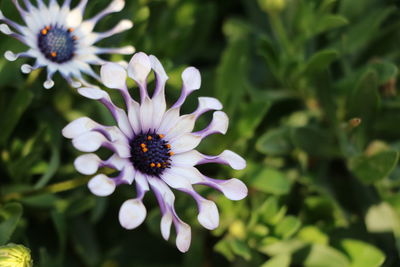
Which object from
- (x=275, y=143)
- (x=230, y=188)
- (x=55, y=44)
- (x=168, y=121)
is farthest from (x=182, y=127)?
(x=275, y=143)

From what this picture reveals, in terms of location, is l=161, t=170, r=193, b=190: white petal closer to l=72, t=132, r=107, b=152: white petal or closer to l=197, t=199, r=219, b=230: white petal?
l=197, t=199, r=219, b=230: white petal

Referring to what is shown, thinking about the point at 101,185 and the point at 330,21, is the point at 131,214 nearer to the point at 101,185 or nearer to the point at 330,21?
the point at 101,185

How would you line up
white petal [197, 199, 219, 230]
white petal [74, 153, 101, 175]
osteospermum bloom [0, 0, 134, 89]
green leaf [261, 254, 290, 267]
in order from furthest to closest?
green leaf [261, 254, 290, 267] → osteospermum bloom [0, 0, 134, 89] → white petal [197, 199, 219, 230] → white petal [74, 153, 101, 175]

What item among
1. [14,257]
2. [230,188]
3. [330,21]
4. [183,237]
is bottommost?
[14,257]

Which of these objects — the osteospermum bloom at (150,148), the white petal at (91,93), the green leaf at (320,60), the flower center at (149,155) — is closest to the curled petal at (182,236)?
the osteospermum bloom at (150,148)

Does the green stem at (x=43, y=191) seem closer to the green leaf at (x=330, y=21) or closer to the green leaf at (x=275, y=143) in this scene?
the green leaf at (x=275, y=143)

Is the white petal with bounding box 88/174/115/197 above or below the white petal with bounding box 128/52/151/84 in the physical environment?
below

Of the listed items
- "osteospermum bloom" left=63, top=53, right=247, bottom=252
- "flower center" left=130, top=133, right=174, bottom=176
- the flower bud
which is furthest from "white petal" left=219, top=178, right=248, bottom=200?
the flower bud
